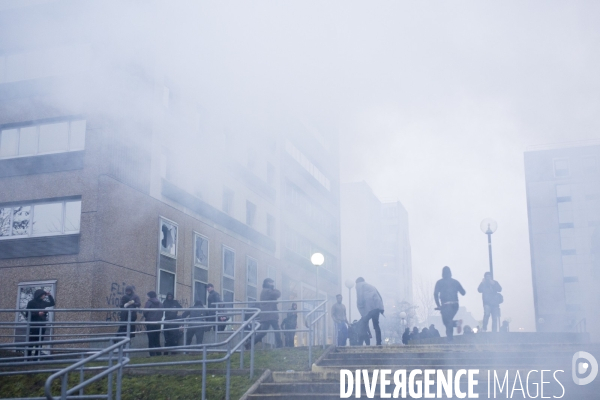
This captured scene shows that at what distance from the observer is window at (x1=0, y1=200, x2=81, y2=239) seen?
18891mm

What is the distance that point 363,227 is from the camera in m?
92.1

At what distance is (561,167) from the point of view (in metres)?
10.2

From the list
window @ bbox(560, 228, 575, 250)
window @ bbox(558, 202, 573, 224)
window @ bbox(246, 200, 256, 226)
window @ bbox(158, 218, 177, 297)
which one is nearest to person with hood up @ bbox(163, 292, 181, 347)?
window @ bbox(158, 218, 177, 297)

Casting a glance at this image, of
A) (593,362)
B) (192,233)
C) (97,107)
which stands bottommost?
(593,362)

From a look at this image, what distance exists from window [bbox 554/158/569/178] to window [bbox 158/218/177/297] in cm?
1263

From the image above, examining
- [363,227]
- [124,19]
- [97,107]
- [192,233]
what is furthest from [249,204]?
[363,227]

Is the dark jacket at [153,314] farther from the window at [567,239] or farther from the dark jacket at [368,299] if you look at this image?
the window at [567,239]

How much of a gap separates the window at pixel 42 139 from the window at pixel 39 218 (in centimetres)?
140

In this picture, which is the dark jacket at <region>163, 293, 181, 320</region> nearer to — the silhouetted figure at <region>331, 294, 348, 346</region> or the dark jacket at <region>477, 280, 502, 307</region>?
the silhouetted figure at <region>331, 294, 348, 346</region>

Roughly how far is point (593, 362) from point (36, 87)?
1243 cm

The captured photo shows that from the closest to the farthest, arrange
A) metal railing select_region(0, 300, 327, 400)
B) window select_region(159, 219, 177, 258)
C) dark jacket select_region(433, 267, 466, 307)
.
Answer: metal railing select_region(0, 300, 327, 400), dark jacket select_region(433, 267, 466, 307), window select_region(159, 219, 177, 258)

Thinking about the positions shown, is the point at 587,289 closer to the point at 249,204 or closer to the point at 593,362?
the point at 593,362

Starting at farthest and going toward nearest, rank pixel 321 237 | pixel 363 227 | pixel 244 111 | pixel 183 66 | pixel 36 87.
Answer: pixel 363 227
pixel 321 237
pixel 36 87
pixel 244 111
pixel 183 66

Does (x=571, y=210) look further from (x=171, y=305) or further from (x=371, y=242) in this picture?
(x=371, y=242)
